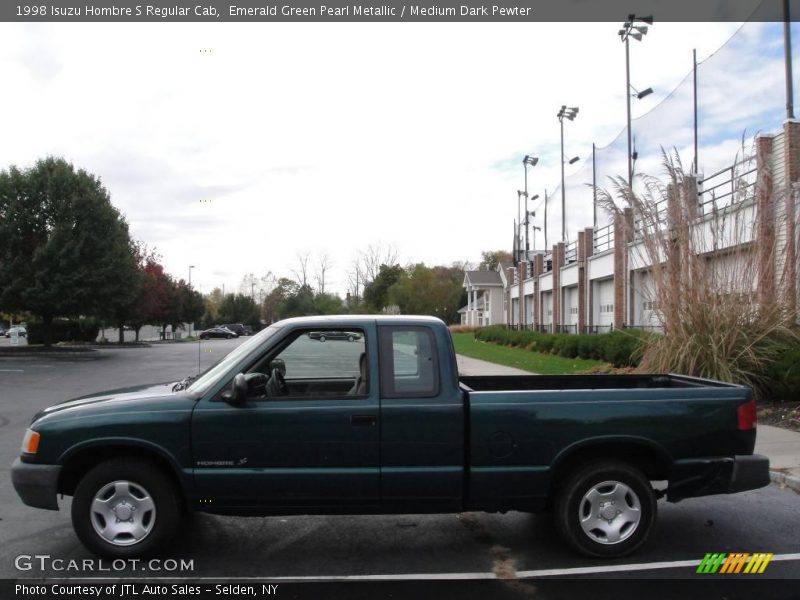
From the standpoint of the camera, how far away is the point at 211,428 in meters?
4.78

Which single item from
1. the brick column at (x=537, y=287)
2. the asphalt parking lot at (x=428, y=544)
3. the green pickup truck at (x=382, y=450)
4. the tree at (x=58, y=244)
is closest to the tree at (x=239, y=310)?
the tree at (x=58, y=244)

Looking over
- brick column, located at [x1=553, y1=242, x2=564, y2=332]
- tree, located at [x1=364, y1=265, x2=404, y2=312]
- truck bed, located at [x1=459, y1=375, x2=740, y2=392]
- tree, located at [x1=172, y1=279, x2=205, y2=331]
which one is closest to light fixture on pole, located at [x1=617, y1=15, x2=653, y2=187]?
brick column, located at [x1=553, y1=242, x2=564, y2=332]

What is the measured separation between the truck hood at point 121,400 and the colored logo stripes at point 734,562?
3.92 meters

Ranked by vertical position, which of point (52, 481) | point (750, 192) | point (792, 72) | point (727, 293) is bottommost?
point (52, 481)

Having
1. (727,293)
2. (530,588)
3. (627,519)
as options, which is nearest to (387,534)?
(530,588)

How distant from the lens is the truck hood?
194 inches

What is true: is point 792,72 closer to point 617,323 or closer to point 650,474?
point 617,323

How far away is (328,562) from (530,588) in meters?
1.46

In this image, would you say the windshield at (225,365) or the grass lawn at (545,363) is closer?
the windshield at (225,365)

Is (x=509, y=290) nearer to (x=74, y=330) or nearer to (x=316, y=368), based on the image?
(x=74, y=330)

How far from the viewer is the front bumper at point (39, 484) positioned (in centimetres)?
477

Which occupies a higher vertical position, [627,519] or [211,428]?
[211,428]

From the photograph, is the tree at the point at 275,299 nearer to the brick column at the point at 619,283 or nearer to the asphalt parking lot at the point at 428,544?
the brick column at the point at 619,283
